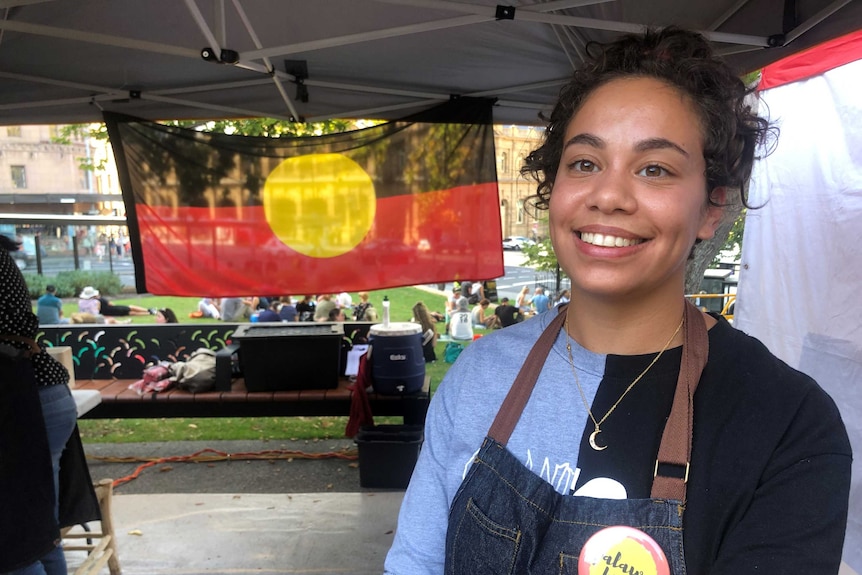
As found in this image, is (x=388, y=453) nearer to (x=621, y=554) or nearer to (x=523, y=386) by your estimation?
(x=523, y=386)

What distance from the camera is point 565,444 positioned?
0.99 meters

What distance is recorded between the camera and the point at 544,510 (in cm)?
93

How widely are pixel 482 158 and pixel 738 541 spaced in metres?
3.76

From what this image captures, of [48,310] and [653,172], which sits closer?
[653,172]

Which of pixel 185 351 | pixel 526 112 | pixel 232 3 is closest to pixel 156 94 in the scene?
pixel 232 3

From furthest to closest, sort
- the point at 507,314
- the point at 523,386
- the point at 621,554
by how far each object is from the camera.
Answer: the point at 507,314
the point at 523,386
the point at 621,554

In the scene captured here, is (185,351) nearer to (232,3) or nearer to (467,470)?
(232,3)

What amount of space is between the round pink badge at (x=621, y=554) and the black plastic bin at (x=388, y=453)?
370 cm

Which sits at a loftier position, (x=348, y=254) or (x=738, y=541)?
(x=348, y=254)

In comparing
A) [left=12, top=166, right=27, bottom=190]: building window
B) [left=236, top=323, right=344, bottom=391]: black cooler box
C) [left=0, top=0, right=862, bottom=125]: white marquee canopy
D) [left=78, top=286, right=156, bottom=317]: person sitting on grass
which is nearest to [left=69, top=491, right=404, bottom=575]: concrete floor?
[left=236, top=323, right=344, bottom=391]: black cooler box

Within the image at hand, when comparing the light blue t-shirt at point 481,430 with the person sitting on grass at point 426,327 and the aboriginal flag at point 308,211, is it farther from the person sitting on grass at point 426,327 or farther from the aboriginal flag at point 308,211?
the person sitting on grass at point 426,327

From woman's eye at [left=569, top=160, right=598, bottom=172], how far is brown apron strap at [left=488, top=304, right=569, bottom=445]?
0.31 meters

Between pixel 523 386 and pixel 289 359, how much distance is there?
176 inches

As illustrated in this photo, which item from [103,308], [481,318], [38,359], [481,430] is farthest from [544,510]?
[103,308]
